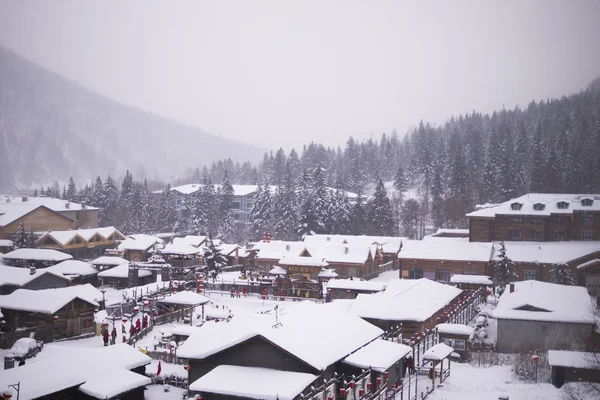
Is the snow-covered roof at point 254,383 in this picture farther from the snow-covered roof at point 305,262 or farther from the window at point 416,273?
the window at point 416,273

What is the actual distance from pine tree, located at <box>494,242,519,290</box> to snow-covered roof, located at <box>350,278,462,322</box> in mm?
10290

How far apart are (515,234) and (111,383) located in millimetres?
45186

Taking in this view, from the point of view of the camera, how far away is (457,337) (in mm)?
27703

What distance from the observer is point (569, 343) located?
89.5 feet

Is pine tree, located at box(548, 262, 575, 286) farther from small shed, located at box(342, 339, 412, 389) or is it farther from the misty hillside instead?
the misty hillside

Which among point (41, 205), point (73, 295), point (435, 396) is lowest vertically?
point (435, 396)

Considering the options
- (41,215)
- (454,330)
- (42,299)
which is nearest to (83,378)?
(42,299)

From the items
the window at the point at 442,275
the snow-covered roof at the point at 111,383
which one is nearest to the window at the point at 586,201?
the window at the point at 442,275

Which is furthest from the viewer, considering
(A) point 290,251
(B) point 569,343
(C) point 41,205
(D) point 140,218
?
(D) point 140,218

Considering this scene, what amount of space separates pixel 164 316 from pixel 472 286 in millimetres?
25814

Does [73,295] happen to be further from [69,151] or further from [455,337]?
[455,337]

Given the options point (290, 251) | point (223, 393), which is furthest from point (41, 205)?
point (223, 393)

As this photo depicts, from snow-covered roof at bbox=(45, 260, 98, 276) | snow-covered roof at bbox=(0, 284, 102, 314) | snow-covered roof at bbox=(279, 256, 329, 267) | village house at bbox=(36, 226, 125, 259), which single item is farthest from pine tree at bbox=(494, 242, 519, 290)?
village house at bbox=(36, 226, 125, 259)

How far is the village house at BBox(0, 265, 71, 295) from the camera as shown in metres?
34.0
